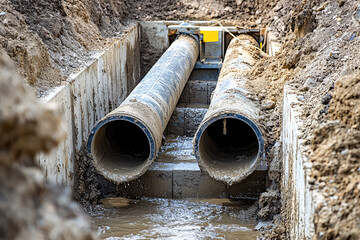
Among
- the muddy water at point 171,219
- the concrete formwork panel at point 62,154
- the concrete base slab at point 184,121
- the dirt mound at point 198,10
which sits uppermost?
the dirt mound at point 198,10

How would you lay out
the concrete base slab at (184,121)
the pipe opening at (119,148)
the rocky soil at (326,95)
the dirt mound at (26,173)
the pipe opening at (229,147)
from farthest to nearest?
the concrete base slab at (184,121) → the pipe opening at (119,148) → the pipe opening at (229,147) → the rocky soil at (326,95) → the dirt mound at (26,173)

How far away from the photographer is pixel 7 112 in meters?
1.42

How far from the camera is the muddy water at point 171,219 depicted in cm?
556

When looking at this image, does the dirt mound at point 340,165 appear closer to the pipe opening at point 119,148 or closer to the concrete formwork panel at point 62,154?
the concrete formwork panel at point 62,154

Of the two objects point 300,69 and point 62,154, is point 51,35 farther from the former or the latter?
point 300,69

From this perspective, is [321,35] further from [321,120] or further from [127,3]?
[127,3]

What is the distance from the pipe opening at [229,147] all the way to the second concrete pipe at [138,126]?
642 mm

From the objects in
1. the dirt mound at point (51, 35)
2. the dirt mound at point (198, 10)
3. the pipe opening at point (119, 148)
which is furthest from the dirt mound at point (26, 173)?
the dirt mound at point (198, 10)

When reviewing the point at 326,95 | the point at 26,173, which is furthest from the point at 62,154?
the point at 26,173

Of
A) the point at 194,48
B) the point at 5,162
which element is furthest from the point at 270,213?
the point at 194,48

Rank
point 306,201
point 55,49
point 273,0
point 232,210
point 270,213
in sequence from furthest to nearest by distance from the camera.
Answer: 1. point 273,0
2. point 55,49
3. point 232,210
4. point 270,213
5. point 306,201

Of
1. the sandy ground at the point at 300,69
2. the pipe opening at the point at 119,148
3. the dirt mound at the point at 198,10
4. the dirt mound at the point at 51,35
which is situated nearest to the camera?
the sandy ground at the point at 300,69

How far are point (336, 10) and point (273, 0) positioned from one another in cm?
455

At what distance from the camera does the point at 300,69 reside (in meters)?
6.34
